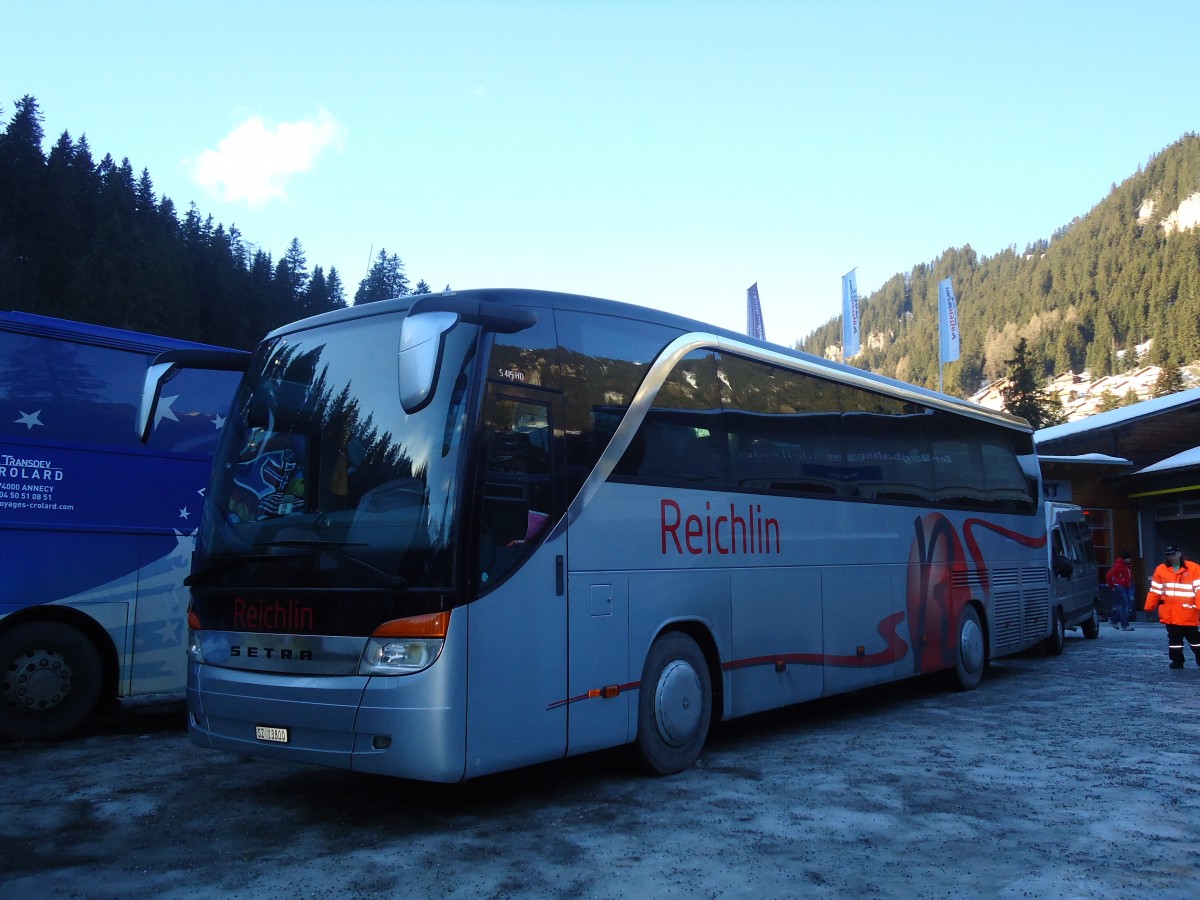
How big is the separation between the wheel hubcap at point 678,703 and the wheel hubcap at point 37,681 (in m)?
4.96

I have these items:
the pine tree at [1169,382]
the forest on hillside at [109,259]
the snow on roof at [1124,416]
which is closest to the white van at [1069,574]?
the snow on roof at [1124,416]

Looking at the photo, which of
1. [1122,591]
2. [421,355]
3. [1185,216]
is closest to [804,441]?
[421,355]

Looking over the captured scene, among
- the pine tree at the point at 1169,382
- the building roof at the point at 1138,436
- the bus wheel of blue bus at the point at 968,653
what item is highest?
the pine tree at the point at 1169,382

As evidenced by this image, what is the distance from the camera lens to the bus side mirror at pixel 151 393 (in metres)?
6.98

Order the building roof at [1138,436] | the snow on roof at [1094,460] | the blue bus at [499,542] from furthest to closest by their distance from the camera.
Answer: the building roof at [1138,436] → the snow on roof at [1094,460] → the blue bus at [499,542]

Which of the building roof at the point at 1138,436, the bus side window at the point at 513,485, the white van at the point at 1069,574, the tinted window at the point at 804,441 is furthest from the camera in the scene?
the building roof at the point at 1138,436

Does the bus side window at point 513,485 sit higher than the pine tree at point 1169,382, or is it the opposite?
the pine tree at point 1169,382

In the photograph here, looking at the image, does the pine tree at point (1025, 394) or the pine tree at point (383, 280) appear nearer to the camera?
the pine tree at point (1025, 394)

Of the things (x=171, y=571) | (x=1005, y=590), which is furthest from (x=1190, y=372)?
(x=171, y=571)

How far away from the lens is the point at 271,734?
590 centimetres

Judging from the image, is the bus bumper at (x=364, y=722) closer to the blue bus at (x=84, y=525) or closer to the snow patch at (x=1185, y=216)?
the blue bus at (x=84, y=525)

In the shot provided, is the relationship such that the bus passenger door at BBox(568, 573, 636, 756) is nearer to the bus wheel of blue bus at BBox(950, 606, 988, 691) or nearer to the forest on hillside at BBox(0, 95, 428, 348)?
the bus wheel of blue bus at BBox(950, 606, 988, 691)

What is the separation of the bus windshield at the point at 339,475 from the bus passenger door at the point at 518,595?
0.28m

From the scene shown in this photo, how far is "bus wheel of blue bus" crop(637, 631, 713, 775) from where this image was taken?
7.07 meters
